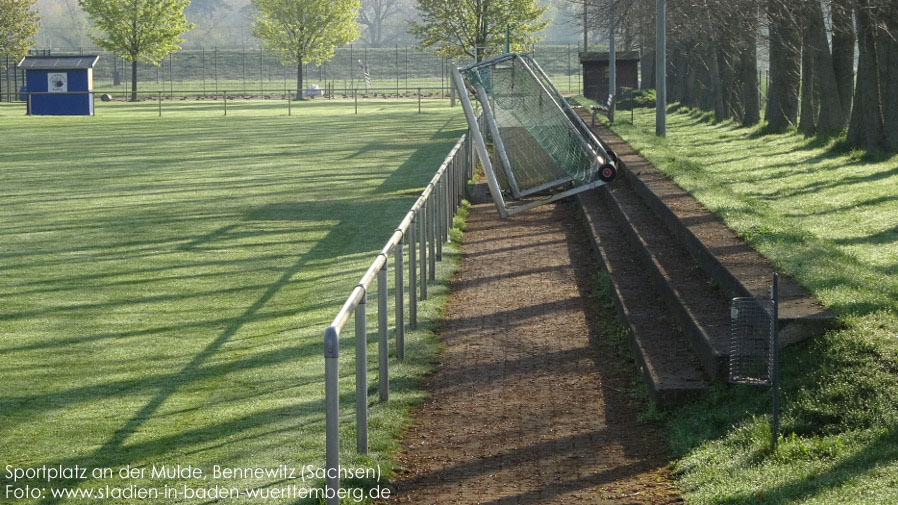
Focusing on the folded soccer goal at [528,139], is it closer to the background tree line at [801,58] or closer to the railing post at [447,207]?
the railing post at [447,207]

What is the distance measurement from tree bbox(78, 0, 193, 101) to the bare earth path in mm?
58637

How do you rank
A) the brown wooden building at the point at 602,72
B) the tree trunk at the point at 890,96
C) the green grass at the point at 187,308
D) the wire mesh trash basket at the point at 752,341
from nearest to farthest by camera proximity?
the wire mesh trash basket at the point at 752,341 < the green grass at the point at 187,308 < the tree trunk at the point at 890,96 < the brown wooden building at the point at 602,72

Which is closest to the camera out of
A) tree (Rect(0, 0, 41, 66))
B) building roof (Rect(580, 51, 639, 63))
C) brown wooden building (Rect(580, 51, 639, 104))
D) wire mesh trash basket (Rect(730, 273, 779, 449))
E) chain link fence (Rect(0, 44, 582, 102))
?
wire mesh trash basket (Rect(730, 273, 779, 449))

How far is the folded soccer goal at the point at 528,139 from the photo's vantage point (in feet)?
56.5

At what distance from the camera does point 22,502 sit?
5918 millimetres

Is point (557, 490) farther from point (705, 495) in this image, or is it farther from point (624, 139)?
point (624, 139)

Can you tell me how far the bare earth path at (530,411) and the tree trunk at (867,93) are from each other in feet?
37.1

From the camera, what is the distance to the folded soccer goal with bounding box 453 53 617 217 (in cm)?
1722

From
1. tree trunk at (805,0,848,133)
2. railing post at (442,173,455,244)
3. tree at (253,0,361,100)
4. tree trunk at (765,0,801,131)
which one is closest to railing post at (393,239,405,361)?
railing post at (442,173,455,244)

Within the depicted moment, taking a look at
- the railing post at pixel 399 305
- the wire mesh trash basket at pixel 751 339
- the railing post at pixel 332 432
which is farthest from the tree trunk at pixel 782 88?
the railing post at pixel 332 432

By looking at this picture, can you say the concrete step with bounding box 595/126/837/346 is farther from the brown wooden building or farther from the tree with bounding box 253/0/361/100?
the tree with bounding box 253/0/361/100

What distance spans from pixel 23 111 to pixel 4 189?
120 feet

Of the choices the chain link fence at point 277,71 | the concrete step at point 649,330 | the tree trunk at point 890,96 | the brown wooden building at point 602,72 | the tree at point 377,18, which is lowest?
the concrete step at point 649,330

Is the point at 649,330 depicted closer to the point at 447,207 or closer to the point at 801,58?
the point at 447,207
